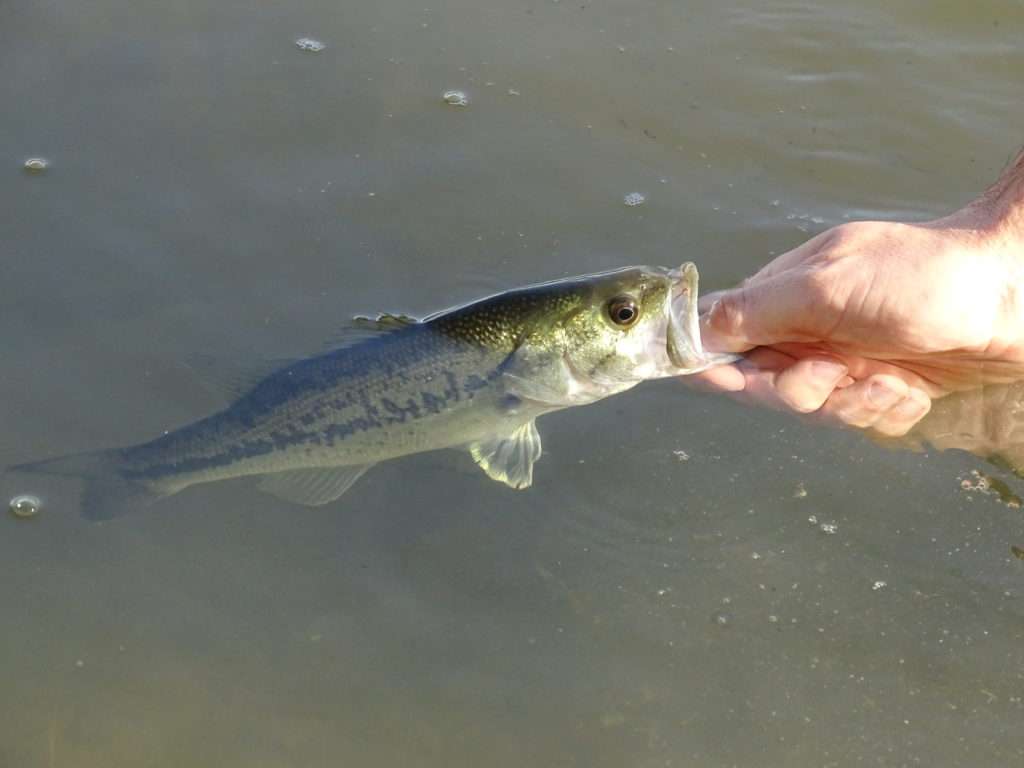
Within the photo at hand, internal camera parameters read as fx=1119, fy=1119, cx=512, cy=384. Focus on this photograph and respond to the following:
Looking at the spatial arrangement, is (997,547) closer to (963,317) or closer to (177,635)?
(963,317)

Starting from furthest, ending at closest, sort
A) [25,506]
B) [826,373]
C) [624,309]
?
[826,373] < [25,506] < [624,309]

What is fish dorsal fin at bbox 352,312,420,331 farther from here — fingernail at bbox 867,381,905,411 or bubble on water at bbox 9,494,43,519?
fingernail at bbox 867,381,905,411

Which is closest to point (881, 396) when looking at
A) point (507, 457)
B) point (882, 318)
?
point (882, 318)

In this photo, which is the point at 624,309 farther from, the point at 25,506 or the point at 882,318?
the point at 25,506

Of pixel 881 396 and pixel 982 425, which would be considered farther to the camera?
pixel 982 425

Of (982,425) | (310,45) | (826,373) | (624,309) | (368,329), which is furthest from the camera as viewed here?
(310,45)

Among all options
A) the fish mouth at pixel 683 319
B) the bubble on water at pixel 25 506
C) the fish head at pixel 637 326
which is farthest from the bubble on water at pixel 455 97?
the bubble on water at pixel 25 506

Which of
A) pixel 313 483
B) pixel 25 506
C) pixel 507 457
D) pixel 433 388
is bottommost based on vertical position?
pixel 25 506

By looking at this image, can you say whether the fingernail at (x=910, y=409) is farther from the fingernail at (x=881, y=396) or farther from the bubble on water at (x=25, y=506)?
the bubble on water at (x=25, y=506)

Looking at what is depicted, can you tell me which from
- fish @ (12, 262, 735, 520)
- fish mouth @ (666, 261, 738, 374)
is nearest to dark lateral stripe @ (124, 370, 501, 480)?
fish @ (12, 262, 735, 520)
